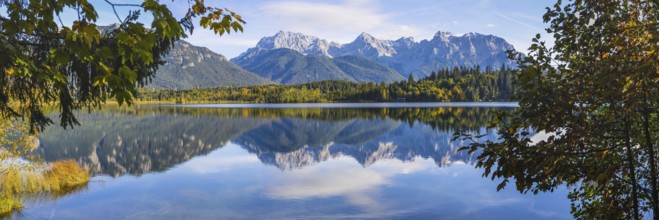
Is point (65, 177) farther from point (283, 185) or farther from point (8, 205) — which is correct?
point (283, 185)

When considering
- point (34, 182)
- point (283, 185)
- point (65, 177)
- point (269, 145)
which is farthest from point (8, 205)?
point (269, 145)

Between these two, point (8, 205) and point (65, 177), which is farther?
point (65, 177)

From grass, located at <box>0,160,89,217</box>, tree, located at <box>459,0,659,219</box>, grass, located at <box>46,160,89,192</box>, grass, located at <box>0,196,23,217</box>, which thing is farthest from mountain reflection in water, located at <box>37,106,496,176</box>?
tree, located at <box>459,0,659,219</box>

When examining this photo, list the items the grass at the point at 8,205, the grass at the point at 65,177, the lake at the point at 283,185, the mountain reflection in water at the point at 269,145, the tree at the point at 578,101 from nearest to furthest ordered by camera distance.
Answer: the tree at the point at 578,101 < the grass at the point at 8,205 < the lake at the point at 283,185 < the grass at the point at 65,177 < the mountain reflection in water at the point at 269,145

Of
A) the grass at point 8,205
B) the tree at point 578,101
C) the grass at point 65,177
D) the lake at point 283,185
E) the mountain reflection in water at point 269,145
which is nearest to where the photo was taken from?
the tree at point 578,101

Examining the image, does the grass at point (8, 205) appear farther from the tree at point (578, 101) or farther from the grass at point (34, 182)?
the tree at point (578, 101)

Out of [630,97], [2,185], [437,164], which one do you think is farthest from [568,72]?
[437,164]

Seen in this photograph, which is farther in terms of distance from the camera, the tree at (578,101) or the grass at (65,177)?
the grass at (65,177)

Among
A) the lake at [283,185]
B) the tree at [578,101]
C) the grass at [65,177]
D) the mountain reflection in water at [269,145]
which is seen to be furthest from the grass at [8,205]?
the tree at [578,101]

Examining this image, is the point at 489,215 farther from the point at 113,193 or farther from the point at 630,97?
the point at 113,193

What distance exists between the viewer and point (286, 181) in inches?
1277

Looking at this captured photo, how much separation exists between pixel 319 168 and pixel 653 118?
106 ft

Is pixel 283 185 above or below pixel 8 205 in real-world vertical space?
below

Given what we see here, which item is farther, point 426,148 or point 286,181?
point 426,148
